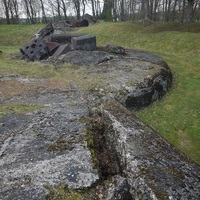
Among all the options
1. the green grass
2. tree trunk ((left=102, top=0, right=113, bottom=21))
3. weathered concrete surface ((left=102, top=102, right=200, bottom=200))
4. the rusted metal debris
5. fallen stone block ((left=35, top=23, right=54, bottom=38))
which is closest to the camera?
weathered concrete surface ((left=102, top=102, right=200, bottom=200))

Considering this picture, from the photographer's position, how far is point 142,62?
15.5 meters

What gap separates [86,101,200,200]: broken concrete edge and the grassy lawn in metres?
2.93

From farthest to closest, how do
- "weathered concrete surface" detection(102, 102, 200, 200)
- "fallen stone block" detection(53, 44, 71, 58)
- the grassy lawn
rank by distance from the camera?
"fallen stone block" detection(53, 44, 71, 58), the grassy lawn, "weathered concrete surface" detection(102, 102, 200, 200)

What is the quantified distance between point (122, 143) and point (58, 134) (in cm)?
180

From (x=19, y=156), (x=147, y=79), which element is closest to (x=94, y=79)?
(x=147, y=79)

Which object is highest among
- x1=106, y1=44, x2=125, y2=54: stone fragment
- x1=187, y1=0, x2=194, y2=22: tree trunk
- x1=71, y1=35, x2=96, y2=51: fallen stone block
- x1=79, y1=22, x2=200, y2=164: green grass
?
x1=187, y1=0, x2=194, y2=22: tree trunk

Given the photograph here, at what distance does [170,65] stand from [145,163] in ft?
45.2

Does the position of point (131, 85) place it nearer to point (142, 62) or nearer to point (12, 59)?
point (142, 62)

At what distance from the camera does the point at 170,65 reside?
17.7 m

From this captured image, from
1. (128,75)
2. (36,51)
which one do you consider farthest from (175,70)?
(36,51)

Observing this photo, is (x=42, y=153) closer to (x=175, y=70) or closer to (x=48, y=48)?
(x=175, y=70)

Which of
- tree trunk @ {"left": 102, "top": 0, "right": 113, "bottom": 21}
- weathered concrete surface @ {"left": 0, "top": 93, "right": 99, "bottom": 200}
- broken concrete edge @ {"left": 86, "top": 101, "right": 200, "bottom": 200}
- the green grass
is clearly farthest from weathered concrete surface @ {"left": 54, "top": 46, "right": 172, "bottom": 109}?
tree trunk @ {"left": 102, "top": 0, "right": 113, "bottom": 21}

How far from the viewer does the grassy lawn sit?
Answer: 1007 centimetres

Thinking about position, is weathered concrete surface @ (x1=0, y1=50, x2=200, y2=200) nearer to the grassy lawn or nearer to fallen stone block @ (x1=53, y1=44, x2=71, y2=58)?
the grassy lawn
